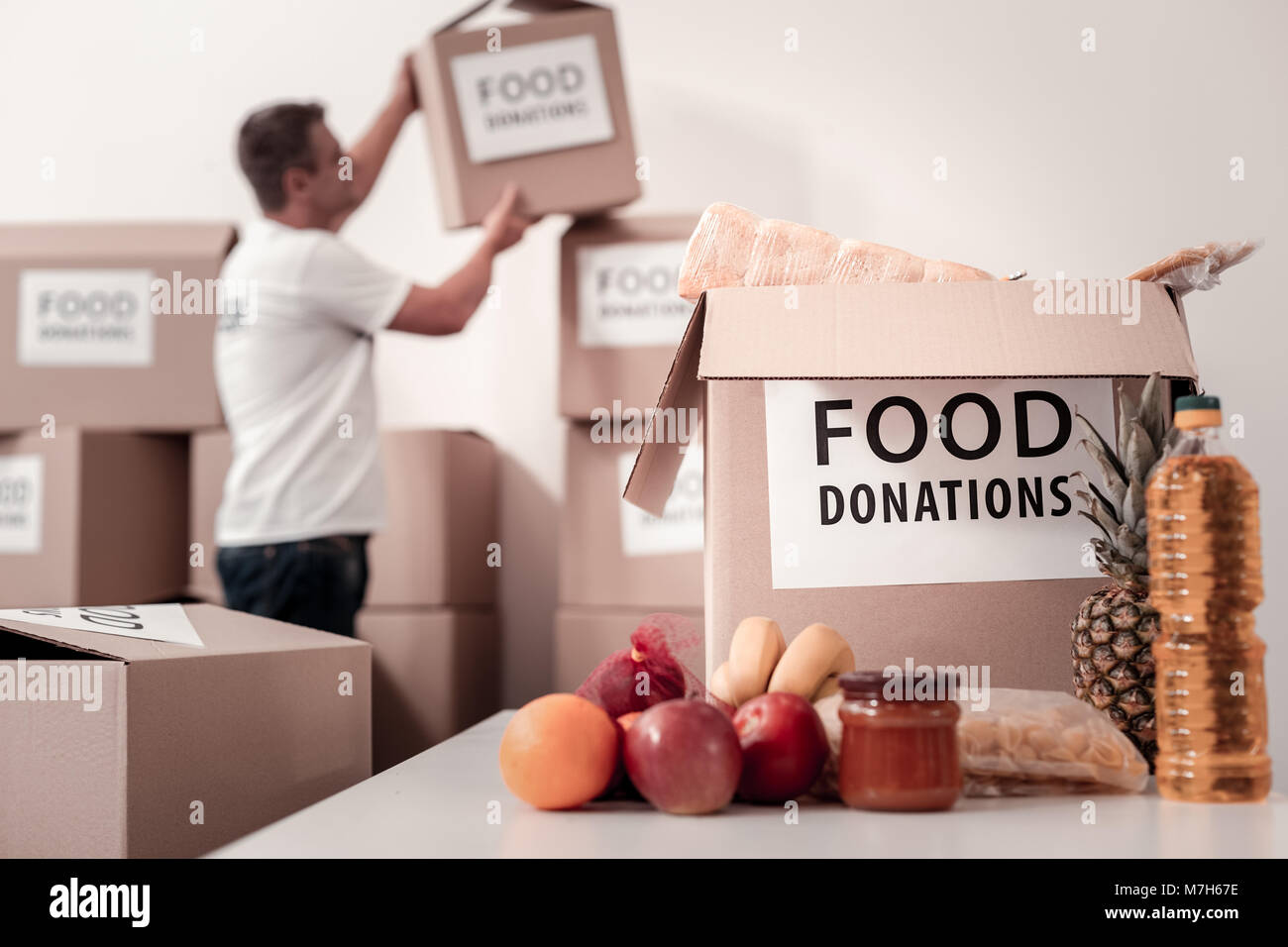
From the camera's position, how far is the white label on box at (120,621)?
717 millimetres

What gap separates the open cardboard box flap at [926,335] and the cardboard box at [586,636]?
1.24 metres

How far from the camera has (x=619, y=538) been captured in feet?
6.68

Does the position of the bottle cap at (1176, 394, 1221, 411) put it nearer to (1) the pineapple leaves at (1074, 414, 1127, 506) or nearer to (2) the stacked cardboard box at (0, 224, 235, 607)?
(1) the pineapple leaves at (1074, 414, 1127, 506)

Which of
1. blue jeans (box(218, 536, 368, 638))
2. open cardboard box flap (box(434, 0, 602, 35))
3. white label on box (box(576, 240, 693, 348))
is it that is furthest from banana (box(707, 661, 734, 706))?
open cardboard box flap (box(434, 0, 602, 35))

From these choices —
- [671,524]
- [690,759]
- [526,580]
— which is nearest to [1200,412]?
[690,759]

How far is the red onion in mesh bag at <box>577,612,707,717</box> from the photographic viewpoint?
74 cm

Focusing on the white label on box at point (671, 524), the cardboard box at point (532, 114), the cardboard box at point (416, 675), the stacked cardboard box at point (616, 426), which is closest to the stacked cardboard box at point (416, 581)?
the cardboard box at point (416, 675)

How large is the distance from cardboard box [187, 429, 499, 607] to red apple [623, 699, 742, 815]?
1.54m

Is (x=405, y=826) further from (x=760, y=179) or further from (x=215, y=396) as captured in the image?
(x=760, y=179)

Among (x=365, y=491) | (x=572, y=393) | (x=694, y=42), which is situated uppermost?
(x=694, y=42)

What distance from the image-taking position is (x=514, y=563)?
2.41 meters
